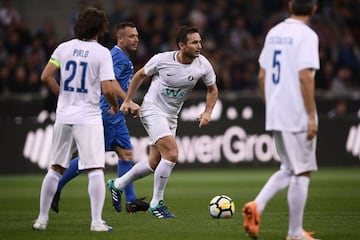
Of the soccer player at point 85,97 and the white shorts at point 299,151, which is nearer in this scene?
the white shorts at point 299,151

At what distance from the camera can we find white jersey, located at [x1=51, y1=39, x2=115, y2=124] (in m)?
9.94

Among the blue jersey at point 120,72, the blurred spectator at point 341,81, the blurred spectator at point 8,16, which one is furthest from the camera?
the blurred spectator at point 341,81

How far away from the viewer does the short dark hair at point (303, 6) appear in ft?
29.5

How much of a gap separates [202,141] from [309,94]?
1293 cm

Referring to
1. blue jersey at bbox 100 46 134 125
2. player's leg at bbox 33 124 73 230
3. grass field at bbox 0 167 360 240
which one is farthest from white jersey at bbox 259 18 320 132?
blue jersey at bbox 100 46 134 125

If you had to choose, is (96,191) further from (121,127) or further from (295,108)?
(121,127)

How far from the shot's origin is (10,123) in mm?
20922

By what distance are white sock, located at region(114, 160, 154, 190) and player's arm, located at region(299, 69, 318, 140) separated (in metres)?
3.72

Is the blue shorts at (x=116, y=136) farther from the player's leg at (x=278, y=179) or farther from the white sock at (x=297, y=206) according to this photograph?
the white sock at (x=297, y=206)

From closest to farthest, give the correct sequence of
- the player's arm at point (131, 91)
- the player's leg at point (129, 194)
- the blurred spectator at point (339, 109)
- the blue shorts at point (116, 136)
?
the player's arm at point (131, 91), the player's leg at point (129, 194), the blue shorts at point (116, 136), the blurred spectator at point (339, 109)

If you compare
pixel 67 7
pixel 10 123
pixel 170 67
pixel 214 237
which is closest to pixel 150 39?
pixel 67 7

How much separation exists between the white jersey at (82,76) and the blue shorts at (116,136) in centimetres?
306

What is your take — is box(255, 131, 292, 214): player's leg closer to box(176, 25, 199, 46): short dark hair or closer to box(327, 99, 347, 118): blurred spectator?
box(176, 25, 199, 46): short dark hair

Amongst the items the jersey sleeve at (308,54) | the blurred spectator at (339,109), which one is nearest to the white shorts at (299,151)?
the jersey sleeve at (308,54)
